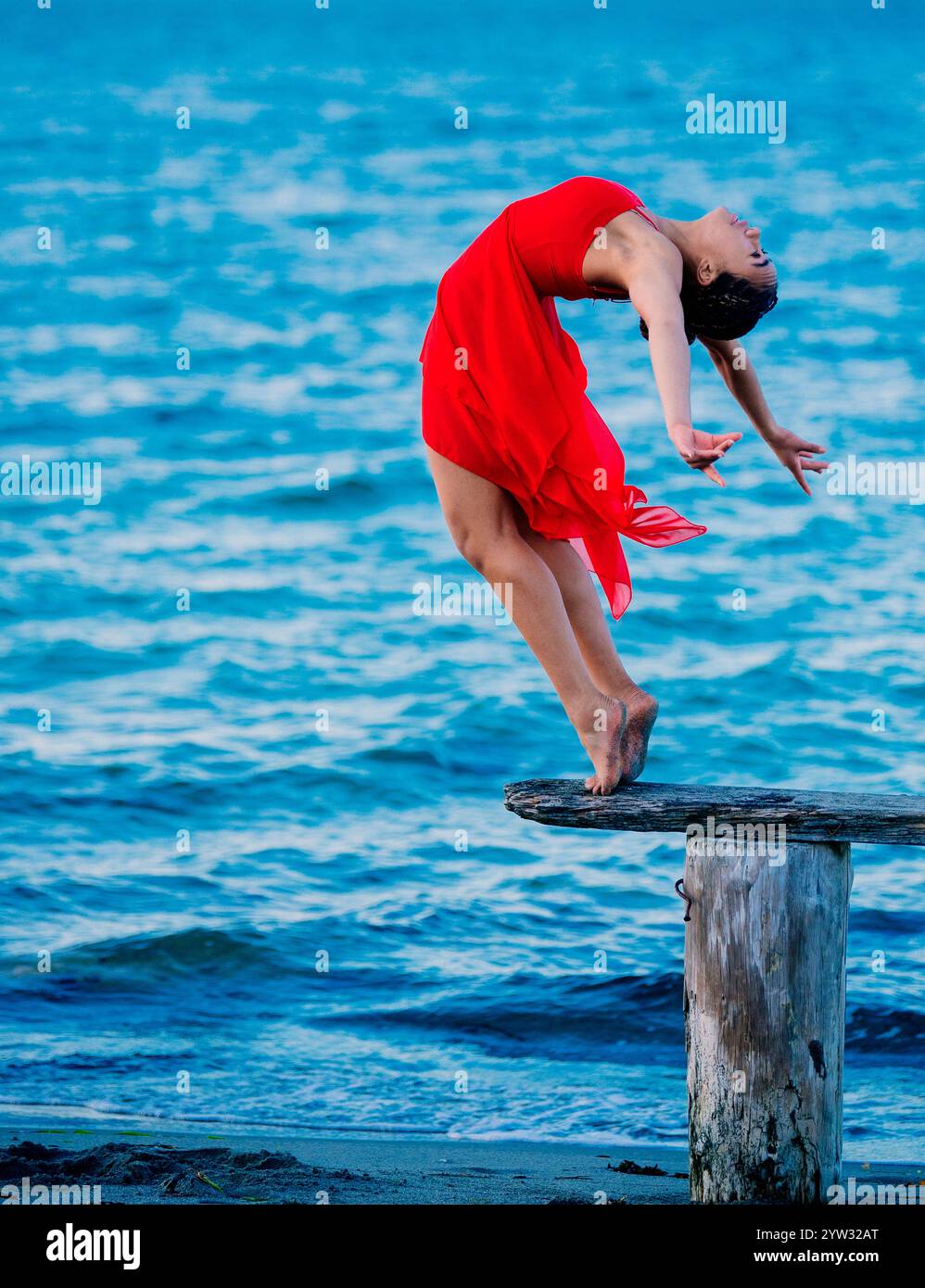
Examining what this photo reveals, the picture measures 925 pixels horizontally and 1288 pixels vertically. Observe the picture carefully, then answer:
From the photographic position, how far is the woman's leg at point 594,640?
3.69 metres

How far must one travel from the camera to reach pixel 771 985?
3.23m

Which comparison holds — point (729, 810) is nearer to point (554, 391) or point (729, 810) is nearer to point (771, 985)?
point (771, 985)

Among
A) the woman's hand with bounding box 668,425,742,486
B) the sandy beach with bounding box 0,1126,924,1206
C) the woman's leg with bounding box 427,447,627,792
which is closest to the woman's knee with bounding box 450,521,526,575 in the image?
the woman's leg with bounding box 427,447,627,792

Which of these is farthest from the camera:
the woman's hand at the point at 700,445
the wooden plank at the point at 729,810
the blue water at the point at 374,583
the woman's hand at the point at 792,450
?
the blue water at the point at 374,583

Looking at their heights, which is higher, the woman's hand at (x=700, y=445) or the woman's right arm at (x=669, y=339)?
the woman's right arm at (x=669, y=339)

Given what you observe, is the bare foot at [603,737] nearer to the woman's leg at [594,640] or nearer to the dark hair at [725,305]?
the woman's leg at [594,640]

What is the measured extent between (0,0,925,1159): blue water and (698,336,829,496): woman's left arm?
7.28 feet

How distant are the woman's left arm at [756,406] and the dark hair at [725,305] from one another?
4.8 inches

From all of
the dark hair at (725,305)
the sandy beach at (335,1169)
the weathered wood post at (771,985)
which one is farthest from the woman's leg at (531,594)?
the sandy beach at (335,1169)

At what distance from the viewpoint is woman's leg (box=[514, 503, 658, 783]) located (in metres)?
3.69

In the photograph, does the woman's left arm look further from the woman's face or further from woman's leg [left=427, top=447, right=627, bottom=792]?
woman's leg [left=427, top=447, right=627, bottom=792]

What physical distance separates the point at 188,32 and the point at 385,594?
8004 millimetres

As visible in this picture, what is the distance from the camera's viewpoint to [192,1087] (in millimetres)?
5293
